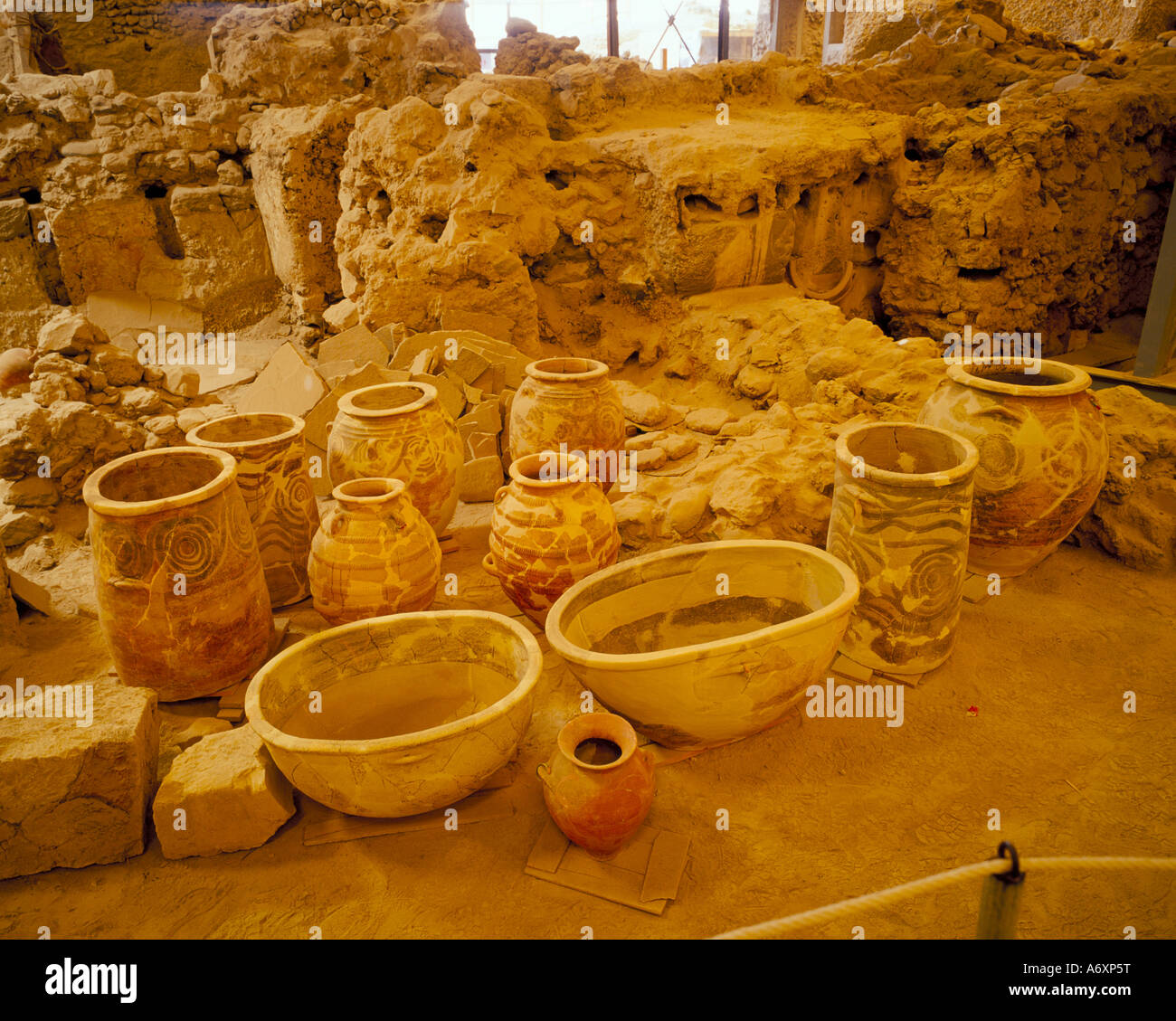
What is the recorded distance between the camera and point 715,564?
3230 mm

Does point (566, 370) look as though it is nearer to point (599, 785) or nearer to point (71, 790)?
point (599, 785)

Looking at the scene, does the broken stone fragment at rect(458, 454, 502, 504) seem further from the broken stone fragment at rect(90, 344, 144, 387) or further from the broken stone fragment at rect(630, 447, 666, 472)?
the broken stone fragment at rect(90, 344, 144, 387)

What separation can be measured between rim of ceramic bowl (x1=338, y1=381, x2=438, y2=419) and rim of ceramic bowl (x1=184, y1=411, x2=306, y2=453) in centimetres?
25

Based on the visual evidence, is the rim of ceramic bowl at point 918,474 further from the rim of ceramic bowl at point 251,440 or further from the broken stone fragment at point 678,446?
the rim of ceramic bowl at point 251,440

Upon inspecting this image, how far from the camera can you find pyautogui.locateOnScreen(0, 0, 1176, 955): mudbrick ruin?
2.47 m

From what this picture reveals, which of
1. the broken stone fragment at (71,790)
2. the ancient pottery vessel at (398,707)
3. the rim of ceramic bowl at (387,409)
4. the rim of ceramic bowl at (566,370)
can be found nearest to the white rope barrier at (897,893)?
the ancient pottery vessel at (398,707)

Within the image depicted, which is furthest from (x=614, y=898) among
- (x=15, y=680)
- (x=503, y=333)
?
(x=503, y=333)

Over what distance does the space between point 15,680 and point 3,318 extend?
6055mm

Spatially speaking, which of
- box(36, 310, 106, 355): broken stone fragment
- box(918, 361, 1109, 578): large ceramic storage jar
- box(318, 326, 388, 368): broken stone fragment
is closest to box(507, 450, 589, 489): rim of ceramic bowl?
box(918, 361, 1109, 578): large ceramic storage jar

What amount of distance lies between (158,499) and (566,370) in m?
2.21

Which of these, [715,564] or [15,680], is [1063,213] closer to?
[715,564]

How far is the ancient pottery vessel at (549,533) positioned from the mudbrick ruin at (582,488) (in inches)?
0.8

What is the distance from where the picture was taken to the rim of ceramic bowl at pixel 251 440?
3469 mm

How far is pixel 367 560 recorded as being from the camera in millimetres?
3135
